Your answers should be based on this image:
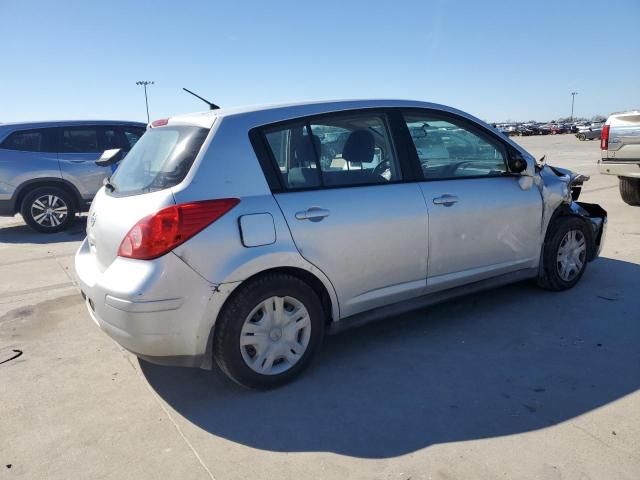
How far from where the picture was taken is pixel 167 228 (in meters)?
2.65

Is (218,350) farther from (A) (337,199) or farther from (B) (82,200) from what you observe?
(B) (82,200)

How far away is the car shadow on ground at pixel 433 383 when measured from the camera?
263 centimetres

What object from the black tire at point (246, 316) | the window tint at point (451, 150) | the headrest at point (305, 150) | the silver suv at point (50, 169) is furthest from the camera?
the silver suv at point (50, 169)

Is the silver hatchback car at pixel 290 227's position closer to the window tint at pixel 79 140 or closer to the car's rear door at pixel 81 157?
the car's rear door at pixel 81 157

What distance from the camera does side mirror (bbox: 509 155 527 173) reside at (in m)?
4.03

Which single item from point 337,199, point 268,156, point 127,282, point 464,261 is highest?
point 268,156

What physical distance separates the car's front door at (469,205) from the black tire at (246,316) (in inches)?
40.6

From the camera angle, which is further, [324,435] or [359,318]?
[359,318]

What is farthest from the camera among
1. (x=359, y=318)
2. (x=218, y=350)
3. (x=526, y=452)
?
(x=359, y=318)

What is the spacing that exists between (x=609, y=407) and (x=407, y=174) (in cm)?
184

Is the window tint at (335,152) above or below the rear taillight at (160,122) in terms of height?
below

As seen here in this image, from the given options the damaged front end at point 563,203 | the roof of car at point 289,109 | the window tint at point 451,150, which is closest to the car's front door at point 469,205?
the window tint at point 451,150

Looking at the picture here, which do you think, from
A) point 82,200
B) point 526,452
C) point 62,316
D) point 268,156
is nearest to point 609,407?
point 526,452

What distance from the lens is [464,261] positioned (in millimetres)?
3773
